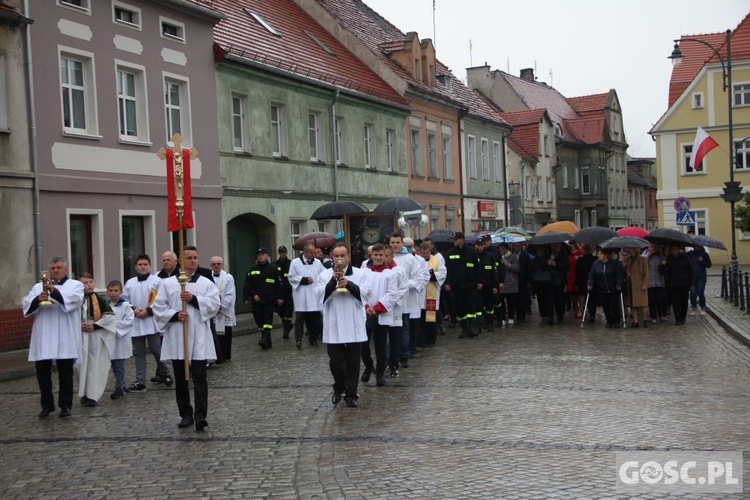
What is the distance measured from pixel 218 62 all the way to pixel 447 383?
51.4ft

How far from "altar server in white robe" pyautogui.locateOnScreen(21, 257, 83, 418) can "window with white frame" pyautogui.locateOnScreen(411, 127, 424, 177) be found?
1126 inches

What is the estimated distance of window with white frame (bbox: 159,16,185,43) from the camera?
24.6 m

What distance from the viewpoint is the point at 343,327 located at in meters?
11.7

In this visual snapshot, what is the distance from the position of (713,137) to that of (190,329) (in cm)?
4808

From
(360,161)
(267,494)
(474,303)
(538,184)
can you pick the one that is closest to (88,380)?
(267,494)

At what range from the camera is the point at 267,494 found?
761 cm

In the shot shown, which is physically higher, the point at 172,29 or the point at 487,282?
the point at 172,29

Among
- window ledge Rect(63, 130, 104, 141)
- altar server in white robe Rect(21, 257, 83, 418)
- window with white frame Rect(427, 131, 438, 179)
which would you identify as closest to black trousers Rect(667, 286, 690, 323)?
window ledge Rect(63, 130, 104, 141)

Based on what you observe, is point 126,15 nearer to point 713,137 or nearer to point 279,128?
point 279,128

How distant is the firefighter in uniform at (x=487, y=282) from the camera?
2069cm

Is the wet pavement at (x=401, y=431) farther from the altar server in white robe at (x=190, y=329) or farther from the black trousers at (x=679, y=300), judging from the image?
the black trousers at (x=679, y=300)

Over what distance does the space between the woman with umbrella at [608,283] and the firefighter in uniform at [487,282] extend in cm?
203

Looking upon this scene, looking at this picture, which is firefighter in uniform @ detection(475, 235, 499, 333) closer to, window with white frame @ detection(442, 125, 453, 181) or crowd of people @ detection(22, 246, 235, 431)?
crowd of people @ detection(22, 246, 235, 431)

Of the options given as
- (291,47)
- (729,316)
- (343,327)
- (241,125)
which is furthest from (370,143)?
(343,327)
